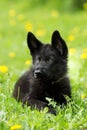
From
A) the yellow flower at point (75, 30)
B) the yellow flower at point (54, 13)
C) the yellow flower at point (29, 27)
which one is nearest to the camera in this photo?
the yellow flower at point (75, 30)

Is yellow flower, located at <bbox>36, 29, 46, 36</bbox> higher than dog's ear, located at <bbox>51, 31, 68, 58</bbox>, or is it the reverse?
yellow flower, located at <bbox>36, 29, 46, 36</bbox>

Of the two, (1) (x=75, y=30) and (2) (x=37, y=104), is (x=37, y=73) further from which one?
(1) (x=75, y=30)

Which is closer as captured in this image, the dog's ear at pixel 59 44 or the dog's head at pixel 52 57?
the dog's head at pixel 52 57

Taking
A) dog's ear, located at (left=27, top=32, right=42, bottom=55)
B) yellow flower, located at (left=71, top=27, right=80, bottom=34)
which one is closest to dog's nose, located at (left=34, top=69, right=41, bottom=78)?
dog's ear, located at (left=27, top=32, right=42, bottom=55)

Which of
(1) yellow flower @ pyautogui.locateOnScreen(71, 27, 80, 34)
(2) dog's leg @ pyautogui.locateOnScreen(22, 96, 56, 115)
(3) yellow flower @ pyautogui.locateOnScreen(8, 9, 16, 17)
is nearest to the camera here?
(2) dog's leg @ pyautogui.locateOnScreen(22, 96, 56, 115)

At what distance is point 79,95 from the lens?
8.57 m

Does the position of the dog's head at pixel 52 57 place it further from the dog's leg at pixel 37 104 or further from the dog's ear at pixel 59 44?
the dog's leg at pixel 37 104

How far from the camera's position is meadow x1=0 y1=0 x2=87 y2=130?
6.50 meters

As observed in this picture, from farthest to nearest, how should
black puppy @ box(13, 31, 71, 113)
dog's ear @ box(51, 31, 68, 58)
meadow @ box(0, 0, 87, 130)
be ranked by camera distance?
dog's ear @ box(51, 31, 68, 58) < black puppy @ box(13, 31, 71, 113) < meadow @ box(0, 0, 87, 130)

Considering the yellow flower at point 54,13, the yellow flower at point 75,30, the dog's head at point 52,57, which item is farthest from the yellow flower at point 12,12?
the dog's head at point 52,57

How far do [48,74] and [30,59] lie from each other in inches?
248

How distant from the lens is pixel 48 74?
8.05 m

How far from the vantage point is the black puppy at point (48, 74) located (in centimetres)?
805

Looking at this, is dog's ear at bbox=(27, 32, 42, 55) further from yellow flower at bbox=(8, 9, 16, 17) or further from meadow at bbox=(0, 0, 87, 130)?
yellow flower at bbox=(8, 9, 16, 17)
